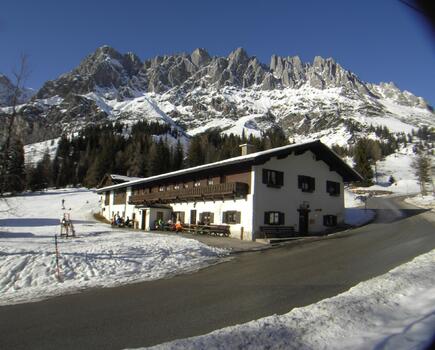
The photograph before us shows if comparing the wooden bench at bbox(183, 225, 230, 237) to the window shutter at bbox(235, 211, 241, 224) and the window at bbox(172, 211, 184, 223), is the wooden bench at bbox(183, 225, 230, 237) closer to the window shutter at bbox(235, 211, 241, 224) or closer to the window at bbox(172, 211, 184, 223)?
the window shutter at bbox(235, 211, 241, 224)

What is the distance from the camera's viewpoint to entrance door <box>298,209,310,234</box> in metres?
33.2

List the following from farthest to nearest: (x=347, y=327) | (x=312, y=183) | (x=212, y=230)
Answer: (x=312, y=183) < (x=212, y=230) < (x=347, y=327)

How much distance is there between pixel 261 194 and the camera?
2983 cm

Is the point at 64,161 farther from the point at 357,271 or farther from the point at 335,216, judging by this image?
the point at 357,271

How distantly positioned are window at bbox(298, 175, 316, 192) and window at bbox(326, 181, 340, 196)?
2.82 metres

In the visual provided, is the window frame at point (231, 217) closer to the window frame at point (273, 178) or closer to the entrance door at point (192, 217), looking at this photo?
the window frame at point (273, 178)

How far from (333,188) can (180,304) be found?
31.0 meters

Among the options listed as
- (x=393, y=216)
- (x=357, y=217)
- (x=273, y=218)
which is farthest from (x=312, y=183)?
(x=393, y=216)

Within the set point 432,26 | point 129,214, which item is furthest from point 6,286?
point 129,214

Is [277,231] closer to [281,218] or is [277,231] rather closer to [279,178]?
[281,218]

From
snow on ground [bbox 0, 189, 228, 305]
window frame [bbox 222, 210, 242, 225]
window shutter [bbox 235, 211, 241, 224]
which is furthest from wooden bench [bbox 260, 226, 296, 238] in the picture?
snow on ground [bbox 0, 189, 228, 305]

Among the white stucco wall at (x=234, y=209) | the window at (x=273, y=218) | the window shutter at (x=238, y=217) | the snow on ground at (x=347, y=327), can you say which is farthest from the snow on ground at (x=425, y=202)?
the snow on ground at (x=347, y=327)

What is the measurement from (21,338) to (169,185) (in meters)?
34.9

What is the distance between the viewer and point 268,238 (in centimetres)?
2831
